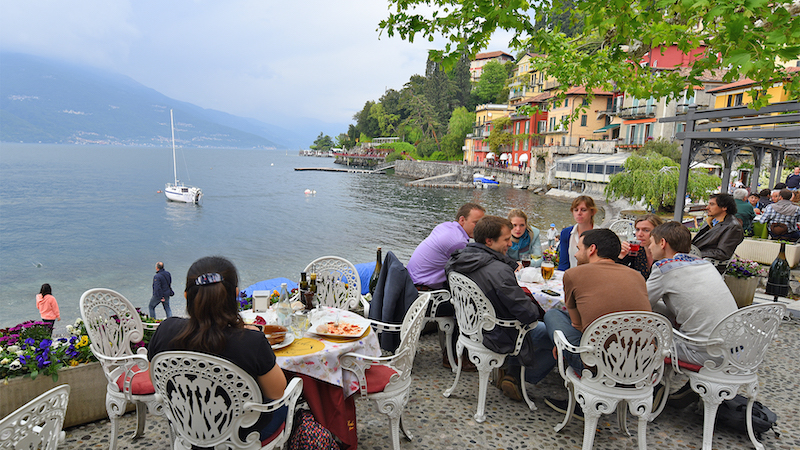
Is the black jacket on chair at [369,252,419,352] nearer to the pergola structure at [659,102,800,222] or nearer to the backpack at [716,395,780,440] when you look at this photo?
the backpack at [716,395,780,440]

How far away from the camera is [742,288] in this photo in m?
6.00

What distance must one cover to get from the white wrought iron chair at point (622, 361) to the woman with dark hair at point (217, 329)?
1.96 meters

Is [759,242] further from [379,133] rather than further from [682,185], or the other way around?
[379,133]

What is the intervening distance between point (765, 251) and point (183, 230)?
1290 inches

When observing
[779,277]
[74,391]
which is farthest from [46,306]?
[779,277]

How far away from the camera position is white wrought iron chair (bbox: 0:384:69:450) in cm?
147

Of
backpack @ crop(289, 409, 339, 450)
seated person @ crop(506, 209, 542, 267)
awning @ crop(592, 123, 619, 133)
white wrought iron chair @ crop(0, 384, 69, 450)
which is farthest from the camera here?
awning @ crop(592, 123, 619, 133)

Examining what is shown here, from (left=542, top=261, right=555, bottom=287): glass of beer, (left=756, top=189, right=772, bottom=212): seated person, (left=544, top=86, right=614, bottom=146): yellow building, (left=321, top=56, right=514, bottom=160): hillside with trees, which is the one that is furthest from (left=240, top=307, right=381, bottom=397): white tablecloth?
(left=321, top=56, right=514, bottom=160): hillside with trees

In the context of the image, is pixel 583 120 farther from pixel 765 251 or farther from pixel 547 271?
pixel 547 271

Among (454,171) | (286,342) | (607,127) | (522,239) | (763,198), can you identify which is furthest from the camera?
(454,171)

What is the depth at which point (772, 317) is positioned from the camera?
9.68 feet

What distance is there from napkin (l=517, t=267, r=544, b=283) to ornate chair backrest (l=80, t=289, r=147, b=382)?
10.4 feet

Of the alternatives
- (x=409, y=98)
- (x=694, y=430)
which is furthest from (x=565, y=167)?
(x=409, y=98)

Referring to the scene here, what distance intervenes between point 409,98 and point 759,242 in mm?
86479
